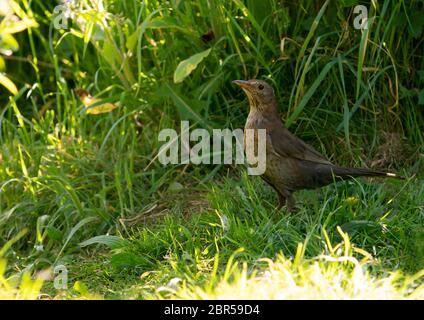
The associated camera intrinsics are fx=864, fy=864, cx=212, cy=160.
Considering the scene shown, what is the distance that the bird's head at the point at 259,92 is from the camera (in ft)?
16.2

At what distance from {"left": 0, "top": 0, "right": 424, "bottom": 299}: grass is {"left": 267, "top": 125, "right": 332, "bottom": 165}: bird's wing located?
22 centimetres

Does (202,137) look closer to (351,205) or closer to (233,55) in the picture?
(233,55)

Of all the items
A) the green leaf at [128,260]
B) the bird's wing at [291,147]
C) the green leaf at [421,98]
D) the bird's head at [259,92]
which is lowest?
the green leaf at [128,260]

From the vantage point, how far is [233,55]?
5180mm

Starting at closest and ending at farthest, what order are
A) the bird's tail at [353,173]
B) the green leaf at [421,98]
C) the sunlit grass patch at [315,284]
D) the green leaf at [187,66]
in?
1. the sunlit grass patch at [315,284]
2. the bird's tail at [353,173]
3. the green leaf at [187,66]
4. the green leaf at [421,98]

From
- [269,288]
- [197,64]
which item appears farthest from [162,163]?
[269,288]

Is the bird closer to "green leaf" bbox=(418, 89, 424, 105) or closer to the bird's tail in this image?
the bird's tail

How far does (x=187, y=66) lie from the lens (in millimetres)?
4914

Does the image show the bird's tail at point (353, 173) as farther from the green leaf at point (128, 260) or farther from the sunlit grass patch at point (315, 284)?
the green leaf at point (128, 260)

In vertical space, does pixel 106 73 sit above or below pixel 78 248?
above

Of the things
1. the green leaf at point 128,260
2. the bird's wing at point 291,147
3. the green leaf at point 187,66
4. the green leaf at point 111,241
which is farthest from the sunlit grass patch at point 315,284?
the green leaf at point 187,66

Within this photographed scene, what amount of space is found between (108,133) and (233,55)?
92 cm

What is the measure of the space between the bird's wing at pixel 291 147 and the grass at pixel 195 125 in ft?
0.73

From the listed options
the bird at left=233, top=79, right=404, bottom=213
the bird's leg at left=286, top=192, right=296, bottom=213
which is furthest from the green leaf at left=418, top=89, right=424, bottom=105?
the bird's leg at left=286, top=192, right=296, bottom=213
